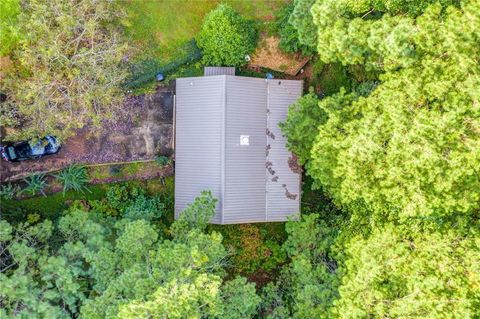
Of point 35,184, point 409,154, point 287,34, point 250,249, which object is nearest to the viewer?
point 409,154

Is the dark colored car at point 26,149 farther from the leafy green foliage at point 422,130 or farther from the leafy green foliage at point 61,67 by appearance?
the leafy green foliage at point 422,130

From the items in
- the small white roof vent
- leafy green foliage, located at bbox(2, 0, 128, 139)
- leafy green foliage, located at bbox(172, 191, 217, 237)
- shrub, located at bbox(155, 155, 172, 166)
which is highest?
leafy green foliage, located at bbox(2, 0, 128, 139)

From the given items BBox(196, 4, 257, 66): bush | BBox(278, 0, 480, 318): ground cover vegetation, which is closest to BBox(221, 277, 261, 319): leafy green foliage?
BBox(278, 0, 480, 318): ground cover vegetation

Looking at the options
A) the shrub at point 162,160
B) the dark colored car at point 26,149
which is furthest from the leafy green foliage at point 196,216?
the dark colored car at point 26,149

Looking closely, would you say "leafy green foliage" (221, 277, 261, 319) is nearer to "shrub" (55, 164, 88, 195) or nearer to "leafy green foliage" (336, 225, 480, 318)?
"leafy green foliage" (336, 225, 480, 318)

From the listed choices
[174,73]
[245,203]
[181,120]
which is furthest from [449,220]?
[174,73]

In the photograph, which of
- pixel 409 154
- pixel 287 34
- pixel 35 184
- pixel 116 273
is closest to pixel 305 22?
pixel 287 34

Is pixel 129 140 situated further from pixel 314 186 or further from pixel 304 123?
pixel 314 186
